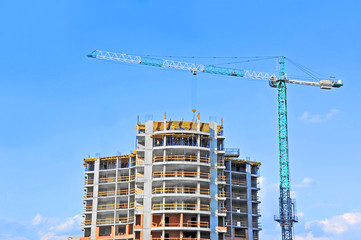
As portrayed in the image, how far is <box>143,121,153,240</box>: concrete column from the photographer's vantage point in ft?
305

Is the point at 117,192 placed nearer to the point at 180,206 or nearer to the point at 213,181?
the point at 180,206

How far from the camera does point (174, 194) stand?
9256 centimetres

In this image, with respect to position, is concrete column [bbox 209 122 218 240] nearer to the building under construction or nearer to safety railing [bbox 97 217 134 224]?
the building under construction

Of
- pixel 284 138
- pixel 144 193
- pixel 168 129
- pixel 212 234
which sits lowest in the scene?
pixel 212 234

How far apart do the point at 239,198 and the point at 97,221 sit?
2986cm

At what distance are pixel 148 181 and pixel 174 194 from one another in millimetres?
5896

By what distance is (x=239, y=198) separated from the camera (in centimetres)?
11094

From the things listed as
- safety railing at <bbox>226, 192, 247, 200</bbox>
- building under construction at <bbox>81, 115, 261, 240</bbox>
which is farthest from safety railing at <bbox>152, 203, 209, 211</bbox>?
safety railing at <bbox>226, 192, 247, 200</bbox>

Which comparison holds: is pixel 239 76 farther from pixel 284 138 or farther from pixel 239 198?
pixel 239 198

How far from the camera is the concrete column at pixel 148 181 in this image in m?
93.1

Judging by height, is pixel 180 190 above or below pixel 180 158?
below

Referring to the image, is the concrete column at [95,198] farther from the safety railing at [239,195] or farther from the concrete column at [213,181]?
the safety railing at [239,195]

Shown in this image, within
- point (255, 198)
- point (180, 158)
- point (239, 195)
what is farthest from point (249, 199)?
point (180, 158)

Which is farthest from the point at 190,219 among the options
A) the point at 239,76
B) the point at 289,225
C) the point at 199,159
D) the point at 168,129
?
the point at 239,76
